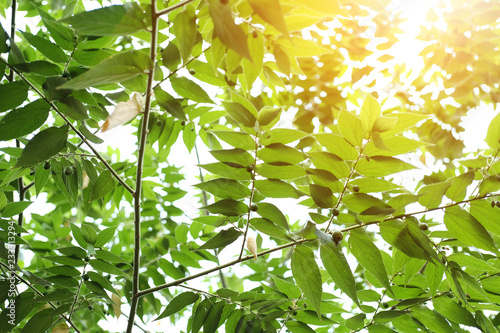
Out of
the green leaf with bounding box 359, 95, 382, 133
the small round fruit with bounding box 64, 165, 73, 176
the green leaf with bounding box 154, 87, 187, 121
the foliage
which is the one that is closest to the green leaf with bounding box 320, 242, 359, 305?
the foliage

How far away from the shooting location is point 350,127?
1.50 metres

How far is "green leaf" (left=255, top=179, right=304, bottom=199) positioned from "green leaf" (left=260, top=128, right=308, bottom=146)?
0.49 feet

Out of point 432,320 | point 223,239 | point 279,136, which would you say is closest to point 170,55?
point 279,136

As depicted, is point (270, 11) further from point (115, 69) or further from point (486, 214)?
point (486, 214)

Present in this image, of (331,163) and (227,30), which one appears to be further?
(331,163)

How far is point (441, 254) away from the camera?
1.67 meters

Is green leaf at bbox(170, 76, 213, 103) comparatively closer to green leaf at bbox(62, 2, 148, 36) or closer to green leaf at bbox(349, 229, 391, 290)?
green leaf at bbox(62, 2, 148, 36)

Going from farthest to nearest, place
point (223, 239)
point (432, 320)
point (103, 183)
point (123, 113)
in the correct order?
point (103, 183)
point (432, 320)
point (223, 239)
point (123, 113)

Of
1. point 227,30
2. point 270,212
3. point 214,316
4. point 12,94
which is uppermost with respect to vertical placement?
point 12,94

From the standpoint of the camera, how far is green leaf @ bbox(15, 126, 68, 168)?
1.50 meters

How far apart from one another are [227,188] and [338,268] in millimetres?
507

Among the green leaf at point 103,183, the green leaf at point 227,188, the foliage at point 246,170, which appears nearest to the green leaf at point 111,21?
the foliage at point 246,170

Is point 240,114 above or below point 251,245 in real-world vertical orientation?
above

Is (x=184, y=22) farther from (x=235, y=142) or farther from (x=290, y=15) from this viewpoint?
(x=235, y=142)
